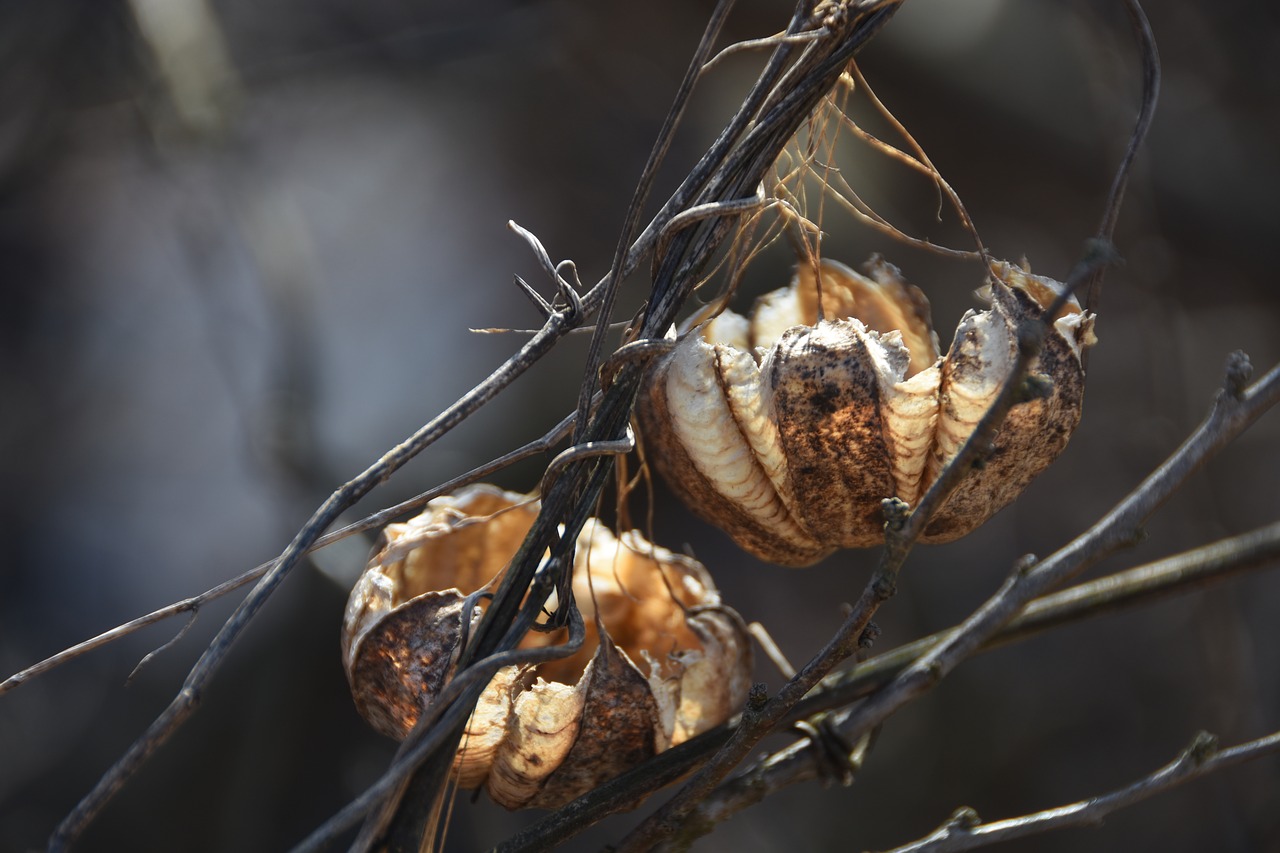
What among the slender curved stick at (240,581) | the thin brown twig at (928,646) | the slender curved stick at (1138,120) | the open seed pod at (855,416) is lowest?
the thin brown twig at (928,646)

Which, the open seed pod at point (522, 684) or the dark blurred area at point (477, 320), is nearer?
the open seed pod at point (522, 684)

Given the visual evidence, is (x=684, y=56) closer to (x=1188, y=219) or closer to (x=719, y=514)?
(x=1188, y=219)

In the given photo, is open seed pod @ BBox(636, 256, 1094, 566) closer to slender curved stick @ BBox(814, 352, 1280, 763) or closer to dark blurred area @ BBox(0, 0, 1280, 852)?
slender curved stick @ BBox(814, 352, 1280, 763)

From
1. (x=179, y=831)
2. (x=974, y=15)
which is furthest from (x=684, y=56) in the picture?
(x=179, y=831)

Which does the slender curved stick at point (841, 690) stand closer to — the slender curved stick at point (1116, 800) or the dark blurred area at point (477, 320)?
the slender curved stick at point (1116, 800)

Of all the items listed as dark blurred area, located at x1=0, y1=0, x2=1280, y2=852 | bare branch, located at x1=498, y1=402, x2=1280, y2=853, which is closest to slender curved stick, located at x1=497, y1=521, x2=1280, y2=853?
bare branch, located at x1=498, y1=402, x2=1280, y2=853

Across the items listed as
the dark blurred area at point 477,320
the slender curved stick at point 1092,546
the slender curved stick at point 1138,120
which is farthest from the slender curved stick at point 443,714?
the dark blurred area at point 477,320
